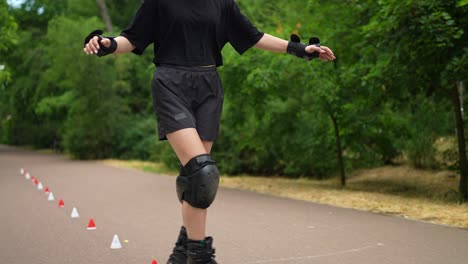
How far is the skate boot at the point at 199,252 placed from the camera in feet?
11.3

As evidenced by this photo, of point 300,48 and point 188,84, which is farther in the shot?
point 300,48

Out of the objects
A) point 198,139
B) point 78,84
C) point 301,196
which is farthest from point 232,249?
point 78,84

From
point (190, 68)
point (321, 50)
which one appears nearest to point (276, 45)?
point (321, 50)

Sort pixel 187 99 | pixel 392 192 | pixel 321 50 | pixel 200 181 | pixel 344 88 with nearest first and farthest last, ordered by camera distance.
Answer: pixel 200 181 → pixel 187 99 → pixel 321 50 → pixel 344 88 → pixel 392 192

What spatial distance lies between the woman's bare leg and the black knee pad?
0.15ft

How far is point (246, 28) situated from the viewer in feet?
13.0

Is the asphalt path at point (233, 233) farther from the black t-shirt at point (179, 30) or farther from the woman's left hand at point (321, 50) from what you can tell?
the black t-shirt at point (179, 30)

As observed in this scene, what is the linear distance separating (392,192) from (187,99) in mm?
10040

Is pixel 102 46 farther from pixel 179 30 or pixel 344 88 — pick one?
pixel 344 88

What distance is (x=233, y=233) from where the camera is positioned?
6512mm

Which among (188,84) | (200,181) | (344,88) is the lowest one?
(200,181)

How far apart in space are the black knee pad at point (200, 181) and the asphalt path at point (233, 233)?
1.70 m

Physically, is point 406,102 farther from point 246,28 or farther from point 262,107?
point 246,28

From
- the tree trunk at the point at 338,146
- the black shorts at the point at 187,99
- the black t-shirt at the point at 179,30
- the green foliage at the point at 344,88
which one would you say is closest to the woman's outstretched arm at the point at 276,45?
the black t-shirt at the point at 179,30
